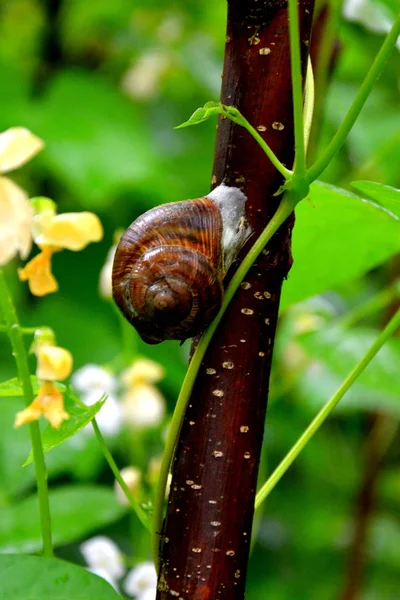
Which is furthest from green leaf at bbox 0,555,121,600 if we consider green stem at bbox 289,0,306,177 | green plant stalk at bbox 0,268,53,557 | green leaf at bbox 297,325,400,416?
green leaf at bbox 297,325,400,416

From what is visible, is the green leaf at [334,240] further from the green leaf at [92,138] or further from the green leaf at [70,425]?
the green leaf at [92,138]

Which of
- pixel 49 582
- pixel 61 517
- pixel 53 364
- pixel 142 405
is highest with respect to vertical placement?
pixel 53 364

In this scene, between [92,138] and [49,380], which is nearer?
[49,380]

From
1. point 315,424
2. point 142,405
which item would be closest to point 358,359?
point 142,405

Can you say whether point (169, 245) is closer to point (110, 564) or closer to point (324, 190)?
point (324, 190)

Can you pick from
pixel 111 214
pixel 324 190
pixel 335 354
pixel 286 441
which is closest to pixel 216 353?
pixel 324 190

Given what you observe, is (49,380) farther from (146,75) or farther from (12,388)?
(146,75)

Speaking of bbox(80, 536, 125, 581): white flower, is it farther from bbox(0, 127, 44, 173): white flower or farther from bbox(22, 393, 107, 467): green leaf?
bbox(0, 127, 44, 173): white flower
